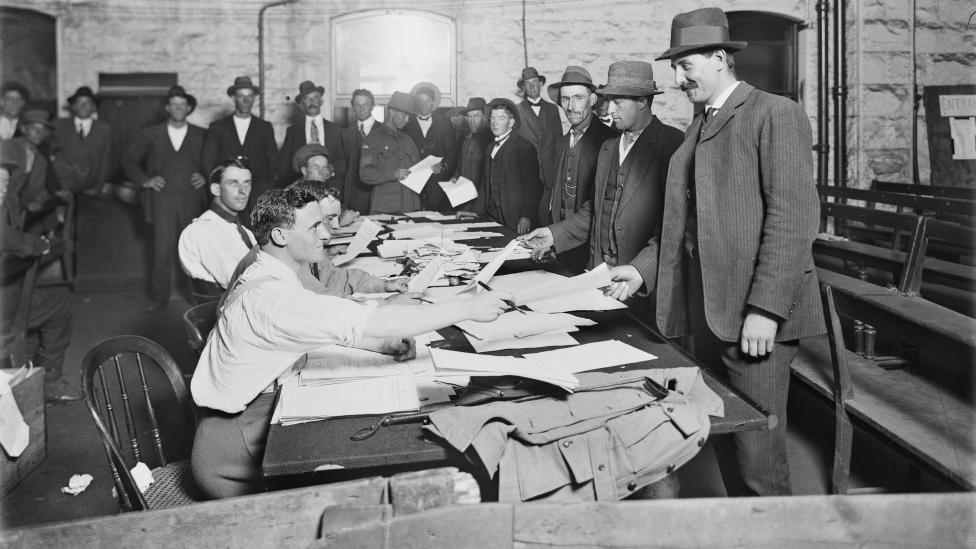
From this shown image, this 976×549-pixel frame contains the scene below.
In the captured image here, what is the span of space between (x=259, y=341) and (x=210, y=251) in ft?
5.55

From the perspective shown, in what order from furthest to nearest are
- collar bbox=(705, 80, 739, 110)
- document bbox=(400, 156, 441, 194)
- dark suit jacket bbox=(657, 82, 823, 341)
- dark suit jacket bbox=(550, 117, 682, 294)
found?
document bbox=(400, 156, 441, 194)
dark suit jacket bbox=(550, 117, 682, 294)
collar bbox=(705, 80, 739, 110)
dark suit jacket bbox=(657, 82, 823, 341)

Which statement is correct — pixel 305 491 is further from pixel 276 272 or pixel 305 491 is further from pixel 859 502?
pixel 276 272

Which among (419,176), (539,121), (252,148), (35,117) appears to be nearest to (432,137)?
(539,121)

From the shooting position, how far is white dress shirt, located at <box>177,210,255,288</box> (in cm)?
335

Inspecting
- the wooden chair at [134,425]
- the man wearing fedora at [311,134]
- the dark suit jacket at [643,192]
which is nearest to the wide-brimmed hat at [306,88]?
the man wearing fedora at [311,134]

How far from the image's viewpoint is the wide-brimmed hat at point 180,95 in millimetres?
6918

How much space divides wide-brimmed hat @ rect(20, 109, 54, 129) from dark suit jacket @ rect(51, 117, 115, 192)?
96 millimetres

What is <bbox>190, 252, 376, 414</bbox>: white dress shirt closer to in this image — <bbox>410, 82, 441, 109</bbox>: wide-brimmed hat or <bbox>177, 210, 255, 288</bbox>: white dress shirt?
<bbox>177, 210, 255, 288</bbox>: white dress shirt

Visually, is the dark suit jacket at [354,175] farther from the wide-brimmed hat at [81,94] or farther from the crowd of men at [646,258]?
the crowd of men at [646,258]

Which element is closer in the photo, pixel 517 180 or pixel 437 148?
pixel 517 180

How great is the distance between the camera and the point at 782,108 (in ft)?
6.95

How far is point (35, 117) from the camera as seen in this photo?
22.3ft

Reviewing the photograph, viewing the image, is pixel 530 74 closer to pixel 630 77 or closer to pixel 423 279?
pixel 630 77

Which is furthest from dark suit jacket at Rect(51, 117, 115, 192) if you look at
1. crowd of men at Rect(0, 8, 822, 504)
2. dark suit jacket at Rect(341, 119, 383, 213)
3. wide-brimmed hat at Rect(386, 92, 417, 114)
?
crowd of men at Rect(0, 8, 822, 504)
